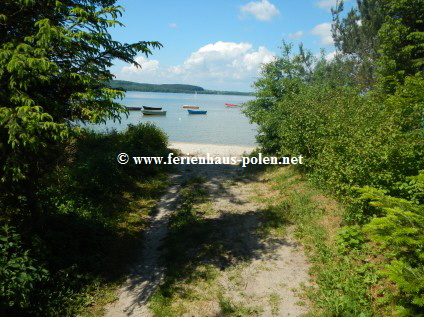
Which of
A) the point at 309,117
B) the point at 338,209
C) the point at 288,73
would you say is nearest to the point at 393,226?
the point at 338,209

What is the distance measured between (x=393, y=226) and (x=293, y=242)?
4.46 metres

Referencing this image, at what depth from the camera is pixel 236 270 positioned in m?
6.73

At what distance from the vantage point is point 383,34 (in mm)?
17656

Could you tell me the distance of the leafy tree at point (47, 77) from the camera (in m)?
4.37

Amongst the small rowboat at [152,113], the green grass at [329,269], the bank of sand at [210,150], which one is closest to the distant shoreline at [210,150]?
the bank of sand at [210,150]

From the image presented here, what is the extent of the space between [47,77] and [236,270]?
546 centimetres

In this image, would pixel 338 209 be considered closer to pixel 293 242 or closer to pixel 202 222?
pixel 293 242

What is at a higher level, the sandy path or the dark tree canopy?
the dark tree canopy
